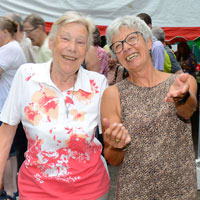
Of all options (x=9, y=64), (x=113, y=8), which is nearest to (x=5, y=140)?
(x=9, y=64)

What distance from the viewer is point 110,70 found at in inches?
202

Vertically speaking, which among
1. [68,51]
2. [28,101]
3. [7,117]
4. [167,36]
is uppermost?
[68,51]

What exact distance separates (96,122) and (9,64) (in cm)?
182

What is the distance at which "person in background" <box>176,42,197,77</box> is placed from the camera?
28.0 ft

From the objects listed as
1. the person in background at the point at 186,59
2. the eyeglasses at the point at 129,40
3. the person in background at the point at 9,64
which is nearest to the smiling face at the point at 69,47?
the eyeglasses at the point at 129,40

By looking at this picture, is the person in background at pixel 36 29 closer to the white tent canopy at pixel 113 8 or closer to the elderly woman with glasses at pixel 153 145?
the white tent canopy at pixel 113 8

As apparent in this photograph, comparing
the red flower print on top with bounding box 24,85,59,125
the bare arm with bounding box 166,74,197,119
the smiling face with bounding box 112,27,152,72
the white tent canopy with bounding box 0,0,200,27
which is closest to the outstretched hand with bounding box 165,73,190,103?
the bare arm with bounding box 166,74,197,119

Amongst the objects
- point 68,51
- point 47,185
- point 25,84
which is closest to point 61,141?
point 47,185

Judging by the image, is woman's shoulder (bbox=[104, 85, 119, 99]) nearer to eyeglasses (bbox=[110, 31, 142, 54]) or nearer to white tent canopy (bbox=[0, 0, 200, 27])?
eyeglasses (bbox=[110, 31, 142, 54])

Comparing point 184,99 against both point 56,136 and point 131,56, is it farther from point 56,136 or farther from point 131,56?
point 56,136

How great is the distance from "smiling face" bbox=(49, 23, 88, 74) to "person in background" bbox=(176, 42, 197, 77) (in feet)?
22.3

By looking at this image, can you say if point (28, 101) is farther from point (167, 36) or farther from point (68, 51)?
point (167, 36)

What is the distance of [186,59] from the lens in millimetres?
8828

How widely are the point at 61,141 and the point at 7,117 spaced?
0.40 metres
